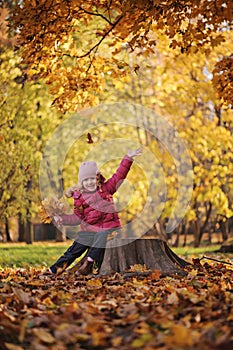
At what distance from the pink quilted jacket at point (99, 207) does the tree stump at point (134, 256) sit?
1.06 feet

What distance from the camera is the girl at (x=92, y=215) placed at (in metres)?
6.44

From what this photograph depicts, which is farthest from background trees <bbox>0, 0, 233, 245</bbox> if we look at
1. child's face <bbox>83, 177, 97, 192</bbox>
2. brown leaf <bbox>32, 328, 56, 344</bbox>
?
brown leaf <bbox>32, 328, 56, 344</bbox>

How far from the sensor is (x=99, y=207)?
6.66 meters

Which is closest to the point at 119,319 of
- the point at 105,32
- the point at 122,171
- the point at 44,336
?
the point at 44,336

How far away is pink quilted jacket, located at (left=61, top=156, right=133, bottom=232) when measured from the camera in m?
6.57

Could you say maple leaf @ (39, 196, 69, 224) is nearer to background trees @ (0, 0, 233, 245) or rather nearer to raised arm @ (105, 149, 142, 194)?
raised arm @ (105, 149, 142, 194)

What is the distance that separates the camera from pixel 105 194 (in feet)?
22.0

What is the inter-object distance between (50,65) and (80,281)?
3244 millimetres

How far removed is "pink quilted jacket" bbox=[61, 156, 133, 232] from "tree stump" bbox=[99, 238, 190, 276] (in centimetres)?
32

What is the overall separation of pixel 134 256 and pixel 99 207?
0.79 m

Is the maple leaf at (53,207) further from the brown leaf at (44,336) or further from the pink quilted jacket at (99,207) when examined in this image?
the brown leaf at (44,336)

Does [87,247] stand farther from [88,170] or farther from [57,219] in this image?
[88,170]

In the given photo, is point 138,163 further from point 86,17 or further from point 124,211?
point 86,17

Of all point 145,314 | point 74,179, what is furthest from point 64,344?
point 74,179
